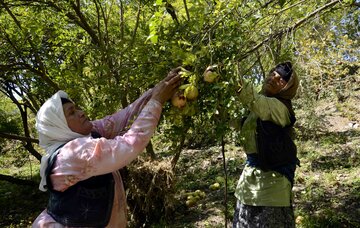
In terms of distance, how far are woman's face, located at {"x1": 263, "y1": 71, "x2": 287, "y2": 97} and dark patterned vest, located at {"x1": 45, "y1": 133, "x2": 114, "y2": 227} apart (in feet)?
4.09

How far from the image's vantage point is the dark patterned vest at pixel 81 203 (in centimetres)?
196

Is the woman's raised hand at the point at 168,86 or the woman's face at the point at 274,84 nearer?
the woman's raised hand at the point at 168,86

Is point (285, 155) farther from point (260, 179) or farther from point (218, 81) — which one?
point (218, 81)

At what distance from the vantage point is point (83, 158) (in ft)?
6.10

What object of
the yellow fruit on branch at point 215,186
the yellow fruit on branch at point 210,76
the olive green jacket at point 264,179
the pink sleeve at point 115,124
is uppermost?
the yellow fruit on branch at point 210,76

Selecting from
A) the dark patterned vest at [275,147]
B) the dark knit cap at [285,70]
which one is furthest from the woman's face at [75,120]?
the dark knit cap at [285,70]

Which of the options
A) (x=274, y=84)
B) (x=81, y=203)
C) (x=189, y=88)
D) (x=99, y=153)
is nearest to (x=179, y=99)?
(x=189, y=88)

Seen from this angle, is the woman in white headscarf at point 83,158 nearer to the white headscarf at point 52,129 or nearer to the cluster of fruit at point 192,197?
the white headscarf at point 52,129

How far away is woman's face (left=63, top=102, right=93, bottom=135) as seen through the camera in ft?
6.70

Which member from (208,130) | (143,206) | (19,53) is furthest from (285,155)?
(19,53)

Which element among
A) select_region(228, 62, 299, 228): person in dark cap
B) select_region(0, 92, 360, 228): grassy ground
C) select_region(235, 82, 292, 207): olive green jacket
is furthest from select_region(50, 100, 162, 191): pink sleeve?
select_region(0, 92, 360, 228): grassy ground

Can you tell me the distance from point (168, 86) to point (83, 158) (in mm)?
540

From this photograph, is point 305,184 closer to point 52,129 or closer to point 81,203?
point 81,203

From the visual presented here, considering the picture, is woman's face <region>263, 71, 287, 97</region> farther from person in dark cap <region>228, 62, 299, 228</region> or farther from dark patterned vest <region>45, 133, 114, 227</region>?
dark patterned vest <region>45, 133, 114, 227</region>
